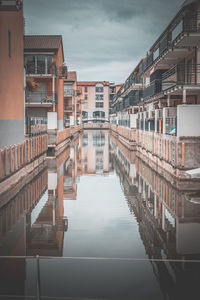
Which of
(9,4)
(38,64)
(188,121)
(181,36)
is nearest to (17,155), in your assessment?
(9,4)

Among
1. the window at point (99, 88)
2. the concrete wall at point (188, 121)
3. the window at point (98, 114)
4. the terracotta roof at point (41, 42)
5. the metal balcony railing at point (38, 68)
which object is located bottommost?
the concrete wall at point (188, 121)

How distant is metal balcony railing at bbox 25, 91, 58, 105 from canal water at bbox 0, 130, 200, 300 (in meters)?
18.2

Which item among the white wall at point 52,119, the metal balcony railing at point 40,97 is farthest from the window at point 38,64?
the white wall at point 52,119

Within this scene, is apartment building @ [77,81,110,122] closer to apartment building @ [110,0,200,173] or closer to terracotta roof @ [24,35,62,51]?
terracotta roof @ [24,35,62,51]

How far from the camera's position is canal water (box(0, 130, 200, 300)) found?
18.9 ft

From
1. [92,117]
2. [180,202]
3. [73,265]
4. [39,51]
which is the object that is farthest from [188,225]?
[92,117]

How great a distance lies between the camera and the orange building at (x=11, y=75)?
15.2 m

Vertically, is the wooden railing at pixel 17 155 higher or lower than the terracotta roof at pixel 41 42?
lower

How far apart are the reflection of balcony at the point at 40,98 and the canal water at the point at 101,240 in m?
18.1

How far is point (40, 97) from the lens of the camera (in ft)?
116

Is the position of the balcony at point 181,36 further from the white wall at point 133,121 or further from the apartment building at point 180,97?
the white wall at point 133,121

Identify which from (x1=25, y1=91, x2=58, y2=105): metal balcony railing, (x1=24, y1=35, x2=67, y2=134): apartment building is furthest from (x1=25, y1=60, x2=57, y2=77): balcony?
(x1=25, y1=91, x2=58, y2=105): metal balcony railing

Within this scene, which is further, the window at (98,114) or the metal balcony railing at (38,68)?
the window at (98,114)

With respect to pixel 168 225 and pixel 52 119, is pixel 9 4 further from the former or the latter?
pixel 52 119
